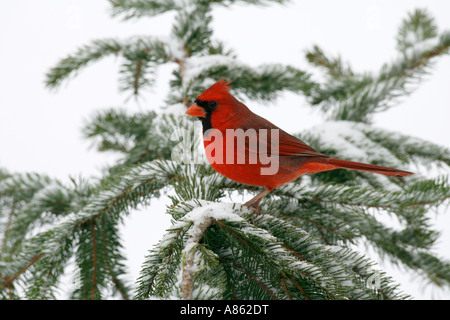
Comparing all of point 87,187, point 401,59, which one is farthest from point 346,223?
point 401,59

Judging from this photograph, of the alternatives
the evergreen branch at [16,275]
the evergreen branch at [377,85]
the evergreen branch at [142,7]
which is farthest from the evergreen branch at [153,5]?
the evergreen branch at [16,275]

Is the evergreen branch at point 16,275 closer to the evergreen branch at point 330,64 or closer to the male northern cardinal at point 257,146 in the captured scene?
the male northern cardinal at point 257,146

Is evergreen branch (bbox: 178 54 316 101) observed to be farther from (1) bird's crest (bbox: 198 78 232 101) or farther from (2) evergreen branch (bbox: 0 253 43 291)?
(2) evergreen branch (bbox: 0 253 43 291)

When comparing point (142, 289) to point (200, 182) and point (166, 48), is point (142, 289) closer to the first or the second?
point (200, 182)

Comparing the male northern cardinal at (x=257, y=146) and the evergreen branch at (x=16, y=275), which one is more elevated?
the male northern cardinal at (x=257, y=146)

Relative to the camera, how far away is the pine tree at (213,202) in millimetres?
1127

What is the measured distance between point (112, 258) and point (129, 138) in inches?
39.6

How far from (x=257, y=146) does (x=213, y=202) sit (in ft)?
1.63

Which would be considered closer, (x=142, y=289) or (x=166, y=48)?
(x=142, y=289)

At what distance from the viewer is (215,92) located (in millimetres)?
1761

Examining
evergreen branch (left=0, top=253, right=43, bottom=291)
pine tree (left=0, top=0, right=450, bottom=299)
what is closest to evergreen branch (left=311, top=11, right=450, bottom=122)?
pine tree (left=0, top=0, right=450, bottom=299)

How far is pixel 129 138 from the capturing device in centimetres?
254

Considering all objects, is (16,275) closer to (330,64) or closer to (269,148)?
(269,148)

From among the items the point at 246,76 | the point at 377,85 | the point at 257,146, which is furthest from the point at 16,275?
the point at 377,85
